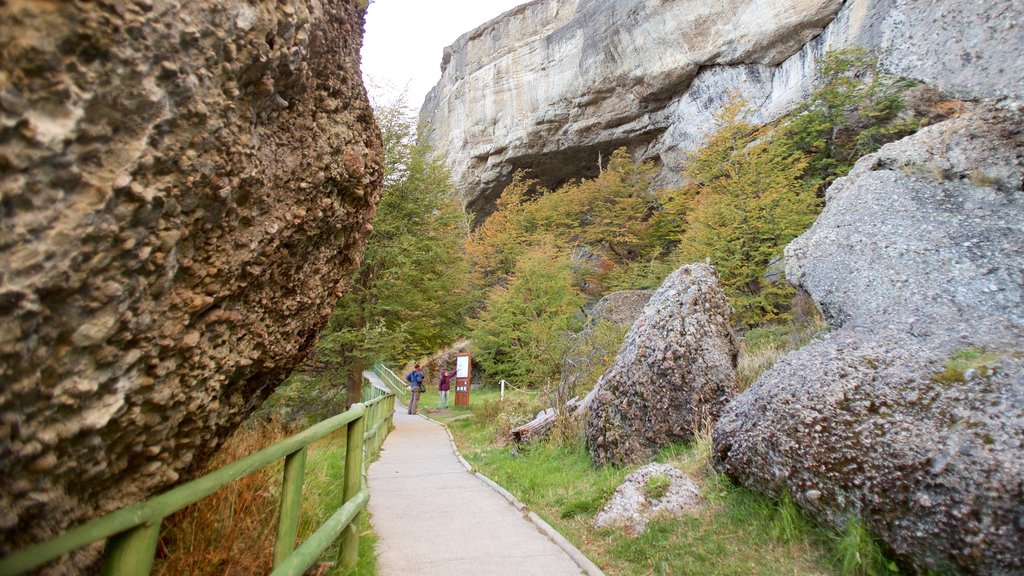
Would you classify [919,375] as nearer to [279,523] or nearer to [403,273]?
[279,523]

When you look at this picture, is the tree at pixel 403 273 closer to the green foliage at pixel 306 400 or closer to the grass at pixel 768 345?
the green foliage at pixel 306 400

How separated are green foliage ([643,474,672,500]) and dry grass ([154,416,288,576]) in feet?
11.1

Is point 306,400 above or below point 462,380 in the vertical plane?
above

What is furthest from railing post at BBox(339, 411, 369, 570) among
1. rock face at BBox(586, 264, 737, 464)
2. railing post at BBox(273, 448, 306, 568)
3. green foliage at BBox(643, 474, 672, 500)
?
rock face at BBox(586, 264, 737, 464)

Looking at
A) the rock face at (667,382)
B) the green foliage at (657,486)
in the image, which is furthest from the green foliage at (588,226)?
the green foliage at (657,486)

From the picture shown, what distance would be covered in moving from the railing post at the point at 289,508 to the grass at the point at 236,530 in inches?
9.6

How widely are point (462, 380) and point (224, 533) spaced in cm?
1736

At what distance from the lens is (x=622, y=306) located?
17.2 m

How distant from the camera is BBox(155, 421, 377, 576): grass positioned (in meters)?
2.45

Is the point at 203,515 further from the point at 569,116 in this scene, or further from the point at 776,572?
the point at 569,116

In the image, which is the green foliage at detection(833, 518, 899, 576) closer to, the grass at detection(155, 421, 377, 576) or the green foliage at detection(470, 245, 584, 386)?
the grass at detection(155, 421, 377, 576)

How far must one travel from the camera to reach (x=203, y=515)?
272 cm

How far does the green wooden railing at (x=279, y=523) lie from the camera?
123cm

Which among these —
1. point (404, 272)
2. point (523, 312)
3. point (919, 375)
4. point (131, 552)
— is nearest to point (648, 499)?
point (919, 375)
